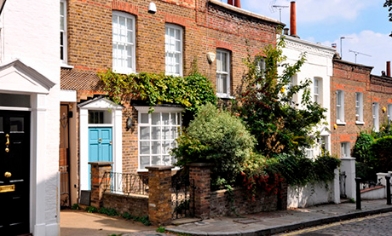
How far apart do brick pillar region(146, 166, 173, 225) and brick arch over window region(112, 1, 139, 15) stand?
6034 mm

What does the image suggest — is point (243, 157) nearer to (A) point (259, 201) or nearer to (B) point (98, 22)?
(A) point (259, 201)

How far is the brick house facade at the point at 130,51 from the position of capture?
1368 cm

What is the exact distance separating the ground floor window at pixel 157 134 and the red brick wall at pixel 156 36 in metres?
0.42

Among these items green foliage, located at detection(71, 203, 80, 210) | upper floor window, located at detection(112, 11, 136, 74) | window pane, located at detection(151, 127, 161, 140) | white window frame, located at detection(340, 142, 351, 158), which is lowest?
green foliage, located at detection(71, 203, 80, 210)

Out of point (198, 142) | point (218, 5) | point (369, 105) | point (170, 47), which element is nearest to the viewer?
point (198, 142)

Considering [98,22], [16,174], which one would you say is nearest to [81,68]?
[98,22]

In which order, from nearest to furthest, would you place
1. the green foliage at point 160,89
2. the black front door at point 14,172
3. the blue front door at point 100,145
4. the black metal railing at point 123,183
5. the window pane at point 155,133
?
the black front door at point 14,172
the black metal railing at point 123,183
the blue front door at point 100,145
the green foliage at point 160,89
the window pane at point 155,133

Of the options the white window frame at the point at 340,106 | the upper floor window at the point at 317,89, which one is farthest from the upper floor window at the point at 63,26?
the white window frame at the point at 340,106

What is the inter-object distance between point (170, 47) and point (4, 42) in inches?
320

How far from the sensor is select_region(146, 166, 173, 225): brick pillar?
36.2 feet

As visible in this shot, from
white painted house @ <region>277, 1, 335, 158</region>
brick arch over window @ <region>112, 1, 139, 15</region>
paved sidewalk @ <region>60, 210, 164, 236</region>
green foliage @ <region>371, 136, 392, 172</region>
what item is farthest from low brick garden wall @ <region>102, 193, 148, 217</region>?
green foliage @ <region>371, 136, 392, 172</region>

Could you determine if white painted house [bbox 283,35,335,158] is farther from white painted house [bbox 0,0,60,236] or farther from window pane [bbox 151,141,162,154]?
white painted house [bbox 0,0,60,236]

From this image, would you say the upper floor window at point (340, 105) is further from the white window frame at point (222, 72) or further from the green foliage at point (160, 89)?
the green foliage at point (160, 89)

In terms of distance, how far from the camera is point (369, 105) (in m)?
28.7
